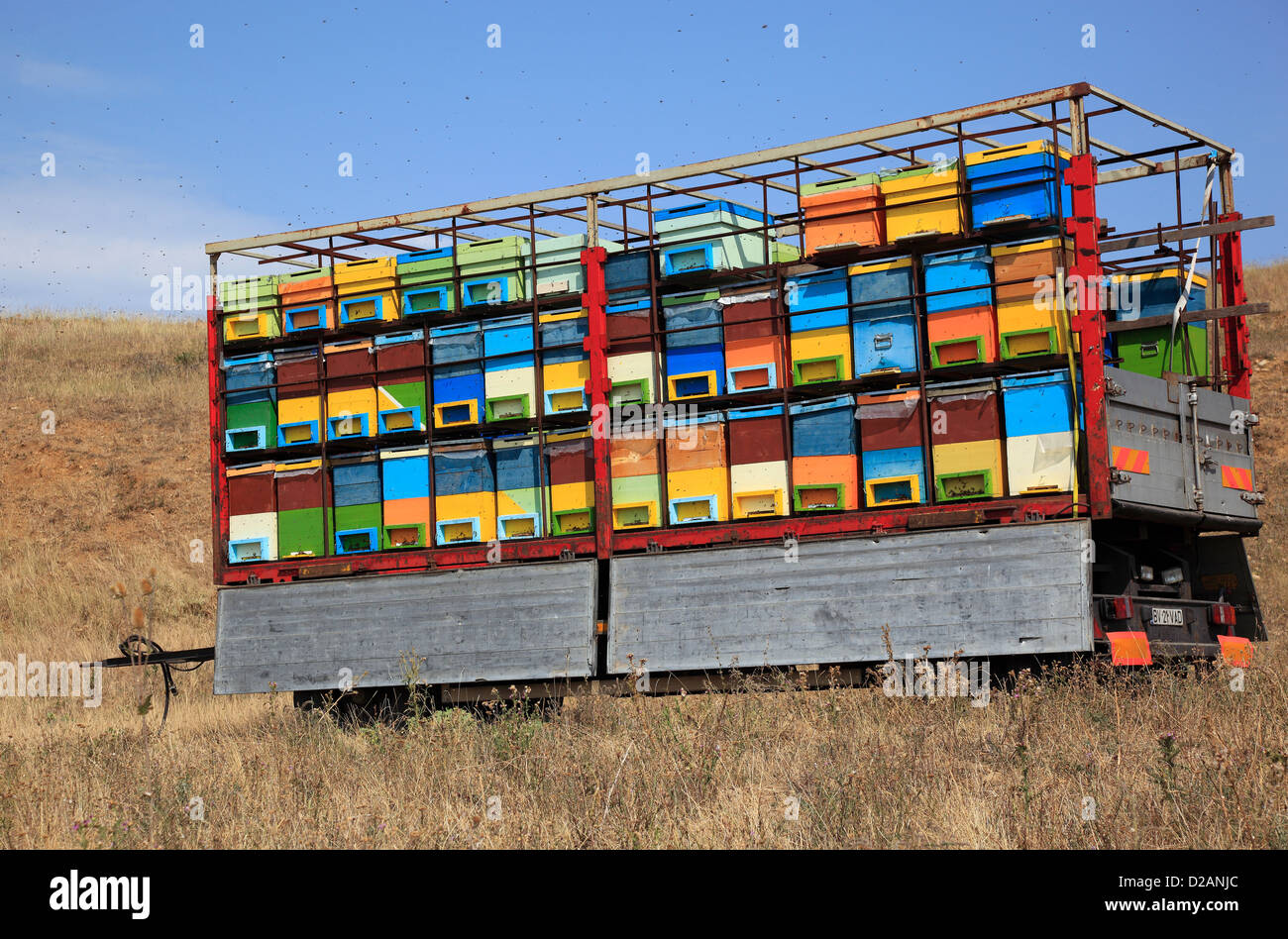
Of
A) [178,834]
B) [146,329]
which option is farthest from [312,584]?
[146,329]

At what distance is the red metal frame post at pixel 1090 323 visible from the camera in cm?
888

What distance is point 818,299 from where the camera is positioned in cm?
1010

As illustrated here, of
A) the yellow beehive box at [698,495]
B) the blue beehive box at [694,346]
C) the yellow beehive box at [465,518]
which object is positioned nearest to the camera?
the yellow beehive box at [698,495]

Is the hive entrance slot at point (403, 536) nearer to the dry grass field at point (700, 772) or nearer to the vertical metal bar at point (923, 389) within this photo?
the dry grass field at point (700, 772)

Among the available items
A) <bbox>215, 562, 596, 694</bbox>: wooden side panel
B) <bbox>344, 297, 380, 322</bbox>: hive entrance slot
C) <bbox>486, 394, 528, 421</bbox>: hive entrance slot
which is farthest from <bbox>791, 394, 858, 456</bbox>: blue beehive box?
<bbox>344, 297, 380, 322</bbox>: hive entrance slot

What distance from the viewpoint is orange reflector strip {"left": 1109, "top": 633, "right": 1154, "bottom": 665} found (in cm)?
888

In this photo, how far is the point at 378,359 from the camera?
12055 millimetres

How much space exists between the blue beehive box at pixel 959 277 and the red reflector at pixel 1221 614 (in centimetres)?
331

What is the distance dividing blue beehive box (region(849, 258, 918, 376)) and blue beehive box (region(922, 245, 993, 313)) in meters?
0.17

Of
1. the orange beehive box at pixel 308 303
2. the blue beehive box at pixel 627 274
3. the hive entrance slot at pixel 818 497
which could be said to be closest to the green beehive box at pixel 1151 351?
the hive entrance slot at pixel 818 497

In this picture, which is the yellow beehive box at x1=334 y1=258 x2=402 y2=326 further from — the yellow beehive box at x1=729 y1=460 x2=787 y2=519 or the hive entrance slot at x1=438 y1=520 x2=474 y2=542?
the yellow beehive box at x1=729 y1=460 x2=787 y2=519

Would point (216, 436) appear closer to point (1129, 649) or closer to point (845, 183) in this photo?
point (845, 183)

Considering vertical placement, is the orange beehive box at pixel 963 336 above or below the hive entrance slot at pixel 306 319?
below

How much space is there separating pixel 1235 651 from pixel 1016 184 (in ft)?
13.8
